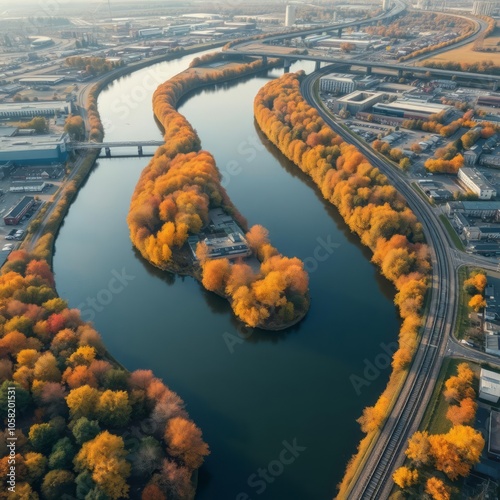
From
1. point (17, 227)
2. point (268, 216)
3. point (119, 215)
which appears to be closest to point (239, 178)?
point (268, 216)

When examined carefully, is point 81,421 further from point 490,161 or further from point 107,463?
point 490,161

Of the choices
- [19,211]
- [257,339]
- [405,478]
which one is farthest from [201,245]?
[405,478]

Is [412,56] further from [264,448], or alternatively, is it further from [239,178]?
[264,448]

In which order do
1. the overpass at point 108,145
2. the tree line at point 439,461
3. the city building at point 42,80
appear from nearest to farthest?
the tree line at point 439,461, the overpass at point 108,145, the city building at point 42,80

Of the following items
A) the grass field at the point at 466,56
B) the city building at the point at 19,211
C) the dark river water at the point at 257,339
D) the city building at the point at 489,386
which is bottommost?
the dark river water at the point at 257,339

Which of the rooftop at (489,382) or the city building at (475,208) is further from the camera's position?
the city building at (475,208)

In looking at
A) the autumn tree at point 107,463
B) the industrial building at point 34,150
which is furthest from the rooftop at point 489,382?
the industrial building at point 34,150

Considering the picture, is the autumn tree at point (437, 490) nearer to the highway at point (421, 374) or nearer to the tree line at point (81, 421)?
the highway at point (421, 374)

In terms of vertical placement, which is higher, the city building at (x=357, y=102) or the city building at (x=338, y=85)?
the city building at (x=338, y=85)
